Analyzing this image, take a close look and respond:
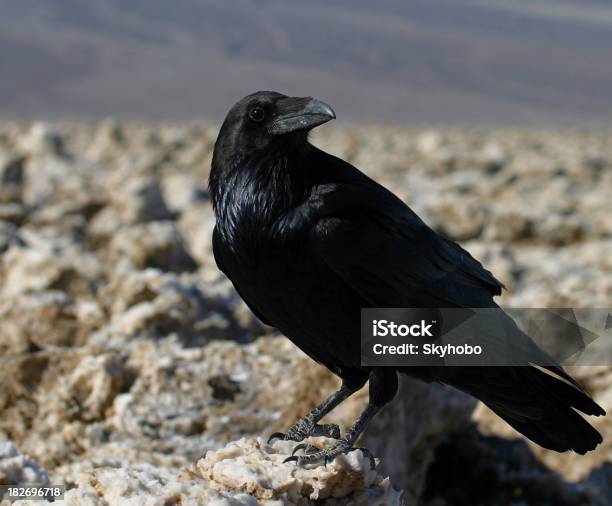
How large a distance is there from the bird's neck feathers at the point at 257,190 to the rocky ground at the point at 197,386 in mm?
626

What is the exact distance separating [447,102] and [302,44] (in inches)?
834

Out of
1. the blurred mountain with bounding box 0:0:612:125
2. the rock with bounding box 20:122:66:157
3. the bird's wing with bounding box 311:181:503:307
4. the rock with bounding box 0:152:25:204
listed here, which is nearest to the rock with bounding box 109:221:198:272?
the rock with bounding box 0:152:25:204

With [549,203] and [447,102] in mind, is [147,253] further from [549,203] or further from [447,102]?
[447,102]

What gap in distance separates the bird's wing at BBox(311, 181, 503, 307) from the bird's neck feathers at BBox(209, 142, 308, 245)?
119 mm

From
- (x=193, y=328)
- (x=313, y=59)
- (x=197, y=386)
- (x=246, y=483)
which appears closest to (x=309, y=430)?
(x=246, y=483)

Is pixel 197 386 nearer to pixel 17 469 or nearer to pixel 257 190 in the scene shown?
pixel 17 469

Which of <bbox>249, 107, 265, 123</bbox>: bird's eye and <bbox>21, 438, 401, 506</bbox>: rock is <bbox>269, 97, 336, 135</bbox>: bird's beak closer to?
<bbox>249, 107, 265, 123</bbox>: bird's eye

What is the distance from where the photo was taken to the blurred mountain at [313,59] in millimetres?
47562

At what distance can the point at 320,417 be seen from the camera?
3.07m

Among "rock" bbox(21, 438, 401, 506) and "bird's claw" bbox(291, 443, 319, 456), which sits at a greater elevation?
"bird's claw" bbox(291, 443, 319, 456)

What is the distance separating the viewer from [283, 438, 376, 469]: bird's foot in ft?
8.45

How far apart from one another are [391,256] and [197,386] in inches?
43.1

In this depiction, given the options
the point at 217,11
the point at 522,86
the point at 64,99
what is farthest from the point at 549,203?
the point at 217,11

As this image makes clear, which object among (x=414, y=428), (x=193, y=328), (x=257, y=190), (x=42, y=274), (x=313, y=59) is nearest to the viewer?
(x=257, y=190)
